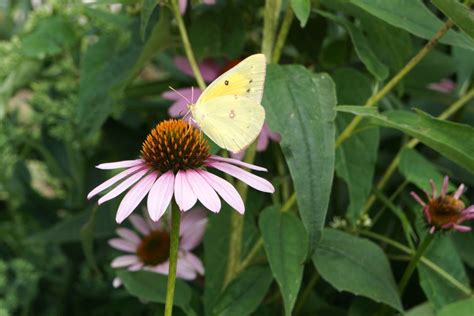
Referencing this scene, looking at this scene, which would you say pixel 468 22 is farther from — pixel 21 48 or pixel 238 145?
pixel 21 48

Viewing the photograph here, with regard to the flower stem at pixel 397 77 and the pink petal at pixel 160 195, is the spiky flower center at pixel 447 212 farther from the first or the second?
the pink petal at pixel 160 195

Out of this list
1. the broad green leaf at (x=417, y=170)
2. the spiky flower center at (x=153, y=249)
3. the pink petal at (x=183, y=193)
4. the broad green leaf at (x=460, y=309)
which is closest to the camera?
the pink petal at (x=183, y=193)

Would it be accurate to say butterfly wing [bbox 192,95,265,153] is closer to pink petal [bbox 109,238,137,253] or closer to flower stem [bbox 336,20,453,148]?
flower stem [bbox 336,20,453,148]

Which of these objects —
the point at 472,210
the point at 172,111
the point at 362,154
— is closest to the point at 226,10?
the point at 172,111

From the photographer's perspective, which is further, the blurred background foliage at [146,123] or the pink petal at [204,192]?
the blurred background foliage at [146,123]

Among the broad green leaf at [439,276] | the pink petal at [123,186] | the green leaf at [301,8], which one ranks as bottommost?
the broad green leaf at [439,276]

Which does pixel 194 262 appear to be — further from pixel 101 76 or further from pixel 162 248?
pixel 101 76

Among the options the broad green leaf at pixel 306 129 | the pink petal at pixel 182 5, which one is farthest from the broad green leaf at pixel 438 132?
the pink petal at pixel 182 5
